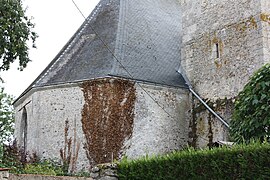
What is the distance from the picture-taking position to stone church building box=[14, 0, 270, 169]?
13.0 metres

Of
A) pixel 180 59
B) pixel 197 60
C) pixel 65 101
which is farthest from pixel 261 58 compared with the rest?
pixel 65 101

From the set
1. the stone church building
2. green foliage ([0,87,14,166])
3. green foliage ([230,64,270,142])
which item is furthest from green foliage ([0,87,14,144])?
green foliage ([230,64,270,142])

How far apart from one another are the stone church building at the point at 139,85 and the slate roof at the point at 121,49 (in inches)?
1.6

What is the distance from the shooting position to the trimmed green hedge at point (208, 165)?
580 centimetres

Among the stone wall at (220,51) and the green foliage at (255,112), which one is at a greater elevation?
the stone wall at (220,51)

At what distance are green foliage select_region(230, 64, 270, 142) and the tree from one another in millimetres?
6305

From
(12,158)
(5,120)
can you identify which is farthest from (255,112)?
(5,120)

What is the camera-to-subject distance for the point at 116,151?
504 inches

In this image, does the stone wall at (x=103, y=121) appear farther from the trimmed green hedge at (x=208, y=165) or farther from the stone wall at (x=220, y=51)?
the trimmed green hedge at (x=208, y=165)

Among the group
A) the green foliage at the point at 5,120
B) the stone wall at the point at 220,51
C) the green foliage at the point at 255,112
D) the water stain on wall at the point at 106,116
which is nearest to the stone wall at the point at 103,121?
the water stain on wall at the point at 106,116

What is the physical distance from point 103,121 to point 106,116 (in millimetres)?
175

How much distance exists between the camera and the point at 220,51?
14.1 m

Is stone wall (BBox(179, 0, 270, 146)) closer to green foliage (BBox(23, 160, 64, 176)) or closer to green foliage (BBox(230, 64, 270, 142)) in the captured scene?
green foliage (BBox(230, 64, 270, 142))

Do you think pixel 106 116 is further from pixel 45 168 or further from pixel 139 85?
pixel 45 168
